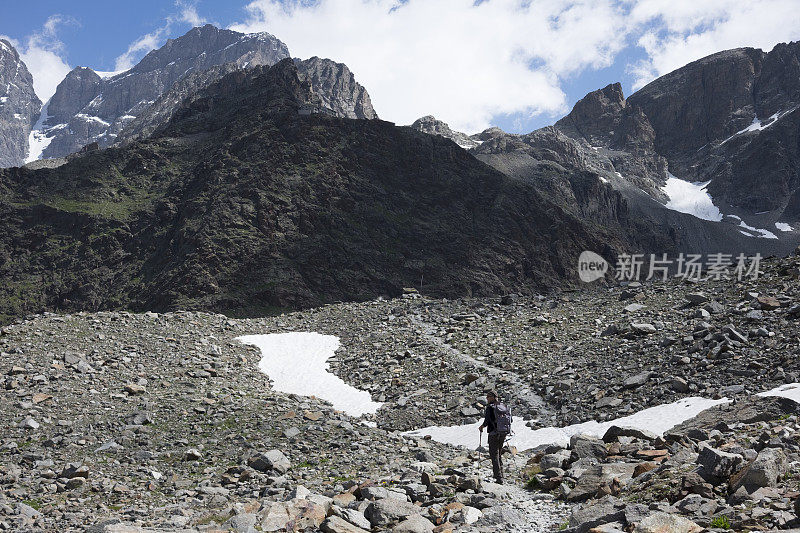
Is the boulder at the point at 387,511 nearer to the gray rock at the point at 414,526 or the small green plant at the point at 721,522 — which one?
the gray rock at the point at 414,526

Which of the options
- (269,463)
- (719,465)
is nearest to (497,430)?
(719,465)

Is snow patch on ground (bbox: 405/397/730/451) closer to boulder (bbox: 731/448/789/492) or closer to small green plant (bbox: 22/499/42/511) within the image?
boulder (bbox: 731/448/789/492)

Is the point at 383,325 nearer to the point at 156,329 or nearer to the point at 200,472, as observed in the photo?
the point at 156,329

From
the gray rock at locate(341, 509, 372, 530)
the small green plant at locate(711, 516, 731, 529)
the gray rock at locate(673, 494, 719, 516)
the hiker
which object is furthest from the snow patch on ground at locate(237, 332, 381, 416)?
the small green plant at locate(711, 516, 731, 529)

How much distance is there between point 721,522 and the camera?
9.51 meters

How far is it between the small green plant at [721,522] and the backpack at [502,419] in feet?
25.1

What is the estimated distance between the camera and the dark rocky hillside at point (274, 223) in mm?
117000

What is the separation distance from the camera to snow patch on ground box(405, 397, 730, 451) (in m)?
21.0

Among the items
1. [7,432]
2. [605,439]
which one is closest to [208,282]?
[7,432]

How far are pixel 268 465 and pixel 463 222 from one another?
131 metres

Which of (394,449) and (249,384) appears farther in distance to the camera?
(249,384)

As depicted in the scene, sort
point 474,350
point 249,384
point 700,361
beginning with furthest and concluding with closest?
1. point 474,350
2. point 249,384
3. point 700,361

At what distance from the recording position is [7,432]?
19.5m

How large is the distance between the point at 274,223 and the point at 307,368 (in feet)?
303
